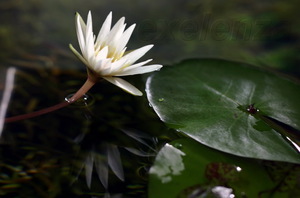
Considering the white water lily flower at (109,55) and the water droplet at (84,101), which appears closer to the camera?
the white water lily flower at (109,55)

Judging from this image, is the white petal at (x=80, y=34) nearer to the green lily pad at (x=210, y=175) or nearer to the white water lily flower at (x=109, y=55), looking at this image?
the white water lily flower at (x=109, y=55)

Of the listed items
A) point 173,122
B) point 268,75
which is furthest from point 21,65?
point 268,75

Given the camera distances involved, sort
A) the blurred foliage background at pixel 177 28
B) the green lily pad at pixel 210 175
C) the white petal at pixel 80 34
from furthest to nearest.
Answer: the blurred foliage background at pixel 177 28, the white petal at pixel 80 34, the green lily pad at pixel 210 175

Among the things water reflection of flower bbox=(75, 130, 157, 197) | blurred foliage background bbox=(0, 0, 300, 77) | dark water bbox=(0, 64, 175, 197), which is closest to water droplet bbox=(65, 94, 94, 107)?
dark water bbox=(0, 64, 175, 197)

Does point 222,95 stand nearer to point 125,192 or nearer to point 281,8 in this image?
point 125,192

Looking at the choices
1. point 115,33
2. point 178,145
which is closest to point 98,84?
point 115,33

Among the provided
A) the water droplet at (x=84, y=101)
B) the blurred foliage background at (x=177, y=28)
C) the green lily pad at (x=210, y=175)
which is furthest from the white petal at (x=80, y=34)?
the blurred foliage background at (x=177, y=28)

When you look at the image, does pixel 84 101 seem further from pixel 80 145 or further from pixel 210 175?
pixel 210 175

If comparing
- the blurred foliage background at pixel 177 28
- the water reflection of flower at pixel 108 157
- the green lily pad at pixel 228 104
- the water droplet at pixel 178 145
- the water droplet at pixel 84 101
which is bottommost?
the water reflection of flower at pixel 108 157
